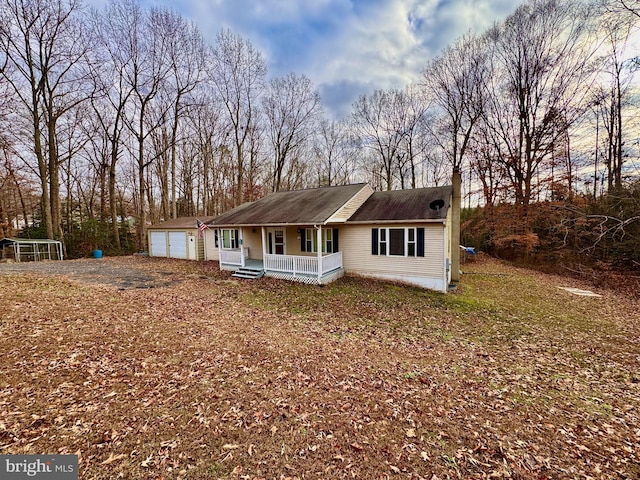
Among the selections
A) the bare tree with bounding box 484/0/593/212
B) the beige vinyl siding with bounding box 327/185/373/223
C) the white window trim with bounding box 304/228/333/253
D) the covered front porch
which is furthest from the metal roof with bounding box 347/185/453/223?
the bare tree with bounding box 484/0/593/212

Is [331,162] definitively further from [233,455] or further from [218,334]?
[233,455]

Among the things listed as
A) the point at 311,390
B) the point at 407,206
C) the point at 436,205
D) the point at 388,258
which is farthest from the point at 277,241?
the point at 311,390

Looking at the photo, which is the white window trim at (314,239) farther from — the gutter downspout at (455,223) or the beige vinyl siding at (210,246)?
the beige vinyl siding at (210,246)

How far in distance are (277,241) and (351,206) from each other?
15.5ft

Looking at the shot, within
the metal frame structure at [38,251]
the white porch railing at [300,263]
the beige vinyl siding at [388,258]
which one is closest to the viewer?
the beige vinyl siding at [388,258]

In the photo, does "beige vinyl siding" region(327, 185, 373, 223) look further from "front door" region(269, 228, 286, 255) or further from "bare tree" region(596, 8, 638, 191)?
"bare tree" region(596, 8, 638, 191)

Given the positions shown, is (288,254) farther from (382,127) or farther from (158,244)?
(382,127)

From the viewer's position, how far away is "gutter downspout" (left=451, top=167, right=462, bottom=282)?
12266mm

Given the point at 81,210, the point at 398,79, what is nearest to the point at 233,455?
the point at 398,79

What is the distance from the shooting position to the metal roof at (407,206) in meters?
11.4

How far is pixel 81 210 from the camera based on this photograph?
86.4ft

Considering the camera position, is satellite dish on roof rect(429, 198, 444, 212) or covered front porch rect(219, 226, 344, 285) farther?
covered front porch rect(219, 226, 344, 285)
